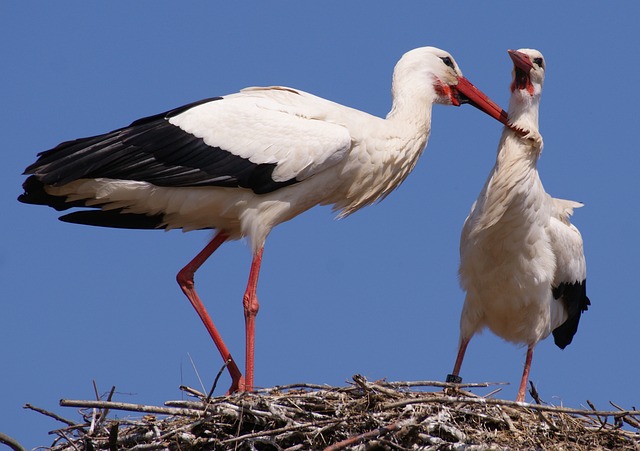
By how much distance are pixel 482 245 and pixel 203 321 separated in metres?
2.14

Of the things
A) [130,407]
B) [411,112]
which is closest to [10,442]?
[130,407]

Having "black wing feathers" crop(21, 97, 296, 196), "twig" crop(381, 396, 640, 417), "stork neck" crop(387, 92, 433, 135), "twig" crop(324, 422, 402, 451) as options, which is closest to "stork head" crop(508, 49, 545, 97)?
"stork neck" crop(387, 92, 433, 135)

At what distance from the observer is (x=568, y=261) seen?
35.5 feet

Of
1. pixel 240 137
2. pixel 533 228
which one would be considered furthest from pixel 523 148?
pixel 240 137

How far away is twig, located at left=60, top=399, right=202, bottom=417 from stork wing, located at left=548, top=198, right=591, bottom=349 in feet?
11.3

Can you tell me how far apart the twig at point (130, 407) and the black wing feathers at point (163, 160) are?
1866 millimetres

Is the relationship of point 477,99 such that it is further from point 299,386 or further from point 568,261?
point 299,386

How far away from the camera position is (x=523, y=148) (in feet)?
33.9

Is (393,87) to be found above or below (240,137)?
above

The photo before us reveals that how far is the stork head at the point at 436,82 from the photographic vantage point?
10.4m

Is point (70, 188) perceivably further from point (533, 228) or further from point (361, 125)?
point (533, 228)

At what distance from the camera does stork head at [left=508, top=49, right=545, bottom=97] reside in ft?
33.9

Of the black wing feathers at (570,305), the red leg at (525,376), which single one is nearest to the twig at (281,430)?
the red leg at (525,376)

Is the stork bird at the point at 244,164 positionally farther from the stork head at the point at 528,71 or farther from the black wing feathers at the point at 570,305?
the black wing feathers at the point at 570,305
